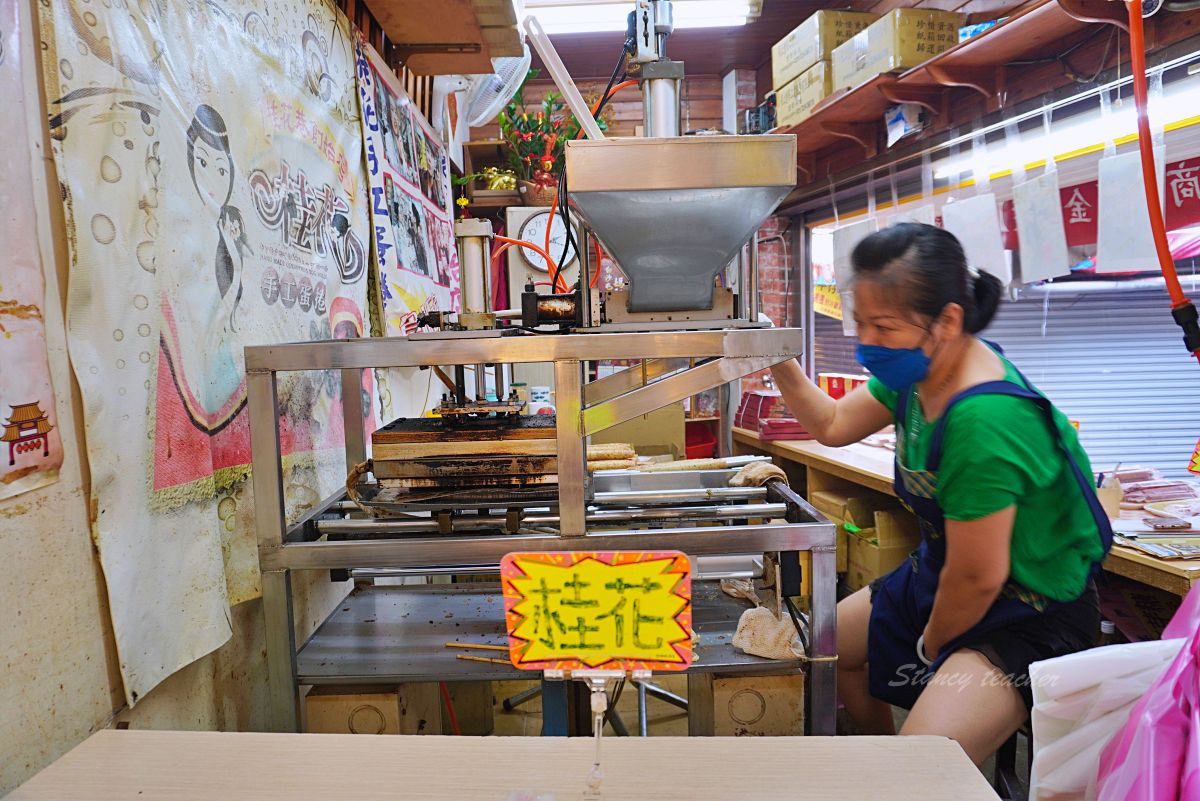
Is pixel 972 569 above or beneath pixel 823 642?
above

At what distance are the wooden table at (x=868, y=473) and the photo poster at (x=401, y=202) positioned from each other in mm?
1876

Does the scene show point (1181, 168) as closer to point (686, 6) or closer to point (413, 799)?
point (686, 6)

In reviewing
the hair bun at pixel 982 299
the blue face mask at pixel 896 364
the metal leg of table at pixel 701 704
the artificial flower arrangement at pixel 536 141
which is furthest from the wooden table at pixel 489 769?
the artificial flower arrangement at pixel 536 141

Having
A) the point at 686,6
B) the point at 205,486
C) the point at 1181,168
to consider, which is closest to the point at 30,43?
the point at 205,486

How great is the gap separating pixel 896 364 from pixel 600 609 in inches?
36.5

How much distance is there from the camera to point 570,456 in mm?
1319

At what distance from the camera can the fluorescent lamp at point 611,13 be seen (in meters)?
3.45

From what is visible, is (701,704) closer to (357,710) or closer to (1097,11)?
(357,710)

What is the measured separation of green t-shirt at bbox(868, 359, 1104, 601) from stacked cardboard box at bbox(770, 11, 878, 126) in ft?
8.60

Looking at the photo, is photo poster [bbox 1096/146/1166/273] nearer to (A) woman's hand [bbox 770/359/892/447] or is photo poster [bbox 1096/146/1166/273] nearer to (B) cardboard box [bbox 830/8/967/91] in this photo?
(B) cardboard box [bbox 830/8/967/91]

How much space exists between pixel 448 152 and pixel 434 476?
3.09 m

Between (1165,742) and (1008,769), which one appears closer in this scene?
(1165,742)

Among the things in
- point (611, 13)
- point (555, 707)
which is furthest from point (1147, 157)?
point (611, 13)

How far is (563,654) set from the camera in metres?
0.86
